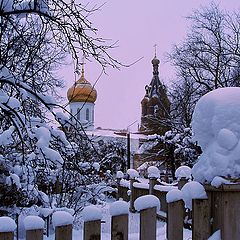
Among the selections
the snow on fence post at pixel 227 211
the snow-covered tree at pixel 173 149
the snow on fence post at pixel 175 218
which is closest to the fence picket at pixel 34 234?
the snow on fence post at pixel 175 218

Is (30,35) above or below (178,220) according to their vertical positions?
above

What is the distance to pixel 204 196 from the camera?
1866 millimetres

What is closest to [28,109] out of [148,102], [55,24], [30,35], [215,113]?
[30,35]

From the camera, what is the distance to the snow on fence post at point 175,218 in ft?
6.02

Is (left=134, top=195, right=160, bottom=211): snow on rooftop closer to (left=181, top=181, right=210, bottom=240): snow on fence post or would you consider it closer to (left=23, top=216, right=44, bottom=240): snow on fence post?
(left=181, top=181, right=210, bottom=240): snow on fence post

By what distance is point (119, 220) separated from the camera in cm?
171

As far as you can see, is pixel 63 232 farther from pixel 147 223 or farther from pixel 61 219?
pixel 147 223

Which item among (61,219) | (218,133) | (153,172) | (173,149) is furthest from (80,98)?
(173,149)

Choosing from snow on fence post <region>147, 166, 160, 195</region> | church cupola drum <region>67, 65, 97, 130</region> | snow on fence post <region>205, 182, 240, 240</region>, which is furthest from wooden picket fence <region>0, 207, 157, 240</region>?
snow on fence post <region>147, 166, 160, 195</region>

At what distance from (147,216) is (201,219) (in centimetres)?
25

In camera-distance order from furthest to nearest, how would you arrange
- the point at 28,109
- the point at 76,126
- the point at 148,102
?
the point at 148,102
the point at 28,109
the point at 76,126

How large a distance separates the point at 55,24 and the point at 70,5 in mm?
234

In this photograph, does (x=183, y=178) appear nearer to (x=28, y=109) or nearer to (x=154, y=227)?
(x=28, y=109)

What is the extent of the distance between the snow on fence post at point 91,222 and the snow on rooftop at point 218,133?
21.3 inches
